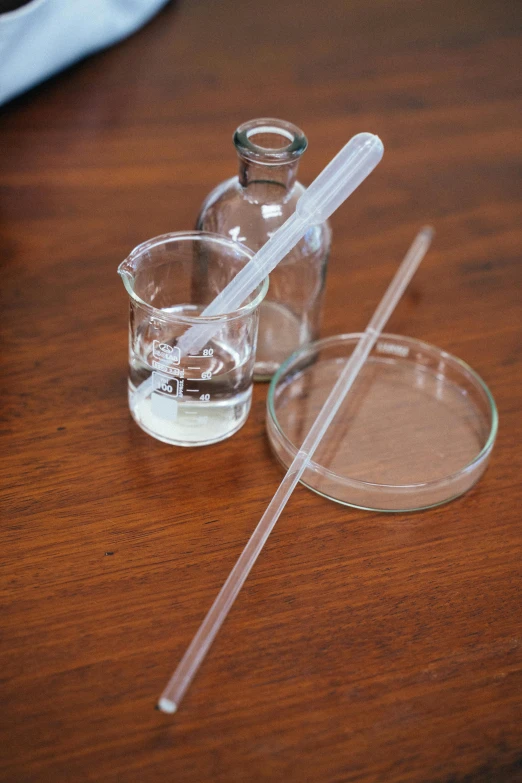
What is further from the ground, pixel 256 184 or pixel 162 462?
pixel 256 184

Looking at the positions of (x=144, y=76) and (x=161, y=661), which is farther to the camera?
(x=144, y=76)

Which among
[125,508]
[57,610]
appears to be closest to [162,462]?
[125,508]

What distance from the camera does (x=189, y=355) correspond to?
2.82 ft

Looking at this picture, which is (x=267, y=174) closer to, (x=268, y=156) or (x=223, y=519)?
(x=268, y=156)

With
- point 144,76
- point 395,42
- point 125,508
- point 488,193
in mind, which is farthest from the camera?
point 395,42

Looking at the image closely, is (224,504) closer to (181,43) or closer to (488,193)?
(488,193)

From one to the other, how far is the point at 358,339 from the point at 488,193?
16.1 inches

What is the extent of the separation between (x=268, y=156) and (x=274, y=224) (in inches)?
3.1

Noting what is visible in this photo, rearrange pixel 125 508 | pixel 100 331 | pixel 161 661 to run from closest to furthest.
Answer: pixel 161 661 < pixel 125 508 < pixel 100 331

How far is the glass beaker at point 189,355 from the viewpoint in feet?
2.79

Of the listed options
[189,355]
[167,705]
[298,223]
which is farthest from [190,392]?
[167,705]

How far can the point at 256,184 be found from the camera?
91 centimetres

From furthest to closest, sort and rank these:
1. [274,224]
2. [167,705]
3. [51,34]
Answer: [51,34], [274,224], [167,705]

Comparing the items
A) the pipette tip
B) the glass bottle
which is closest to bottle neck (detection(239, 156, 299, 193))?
the glass bottle
